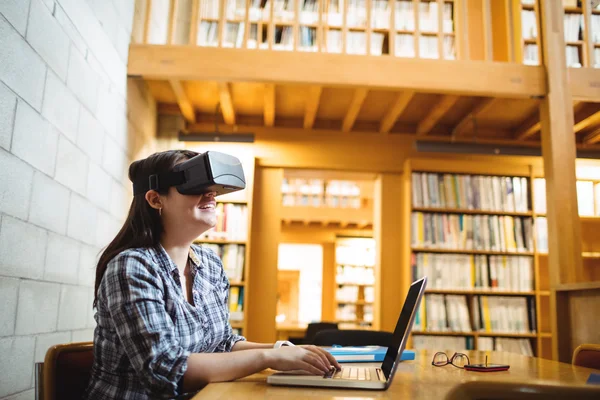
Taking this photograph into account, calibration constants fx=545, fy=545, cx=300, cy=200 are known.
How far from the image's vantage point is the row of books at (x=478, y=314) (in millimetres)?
4355

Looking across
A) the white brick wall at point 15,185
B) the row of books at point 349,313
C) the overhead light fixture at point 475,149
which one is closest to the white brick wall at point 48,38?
the white brick wall at point 15,185

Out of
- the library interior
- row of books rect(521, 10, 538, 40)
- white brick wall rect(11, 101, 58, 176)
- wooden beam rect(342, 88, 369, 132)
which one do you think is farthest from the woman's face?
row of books rect(521, 10, 538, 40)

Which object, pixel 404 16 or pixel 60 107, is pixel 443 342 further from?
pixel 60 107

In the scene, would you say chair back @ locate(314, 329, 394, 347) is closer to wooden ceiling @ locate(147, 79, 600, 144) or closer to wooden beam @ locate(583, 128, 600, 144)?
wooden ceiling @ locate(147, 79, 600, 144)

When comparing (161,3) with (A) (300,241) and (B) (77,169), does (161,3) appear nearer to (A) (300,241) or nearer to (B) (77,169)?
(B) (77,169)

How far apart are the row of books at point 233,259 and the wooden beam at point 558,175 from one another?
2.24 meters

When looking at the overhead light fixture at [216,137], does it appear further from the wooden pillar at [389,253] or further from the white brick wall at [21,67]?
the white brick wall at [21,67]

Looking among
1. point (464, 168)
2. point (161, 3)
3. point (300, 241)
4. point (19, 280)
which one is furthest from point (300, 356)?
point (300, 241)

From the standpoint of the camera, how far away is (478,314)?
4.41 meters

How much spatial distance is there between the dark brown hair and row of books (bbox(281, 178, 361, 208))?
661 cm

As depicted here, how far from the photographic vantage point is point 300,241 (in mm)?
9555

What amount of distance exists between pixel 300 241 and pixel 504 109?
556 cm

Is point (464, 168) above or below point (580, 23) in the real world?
below

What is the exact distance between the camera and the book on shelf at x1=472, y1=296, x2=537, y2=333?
439 centimetres
